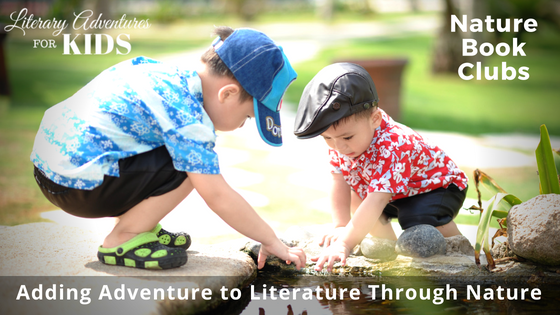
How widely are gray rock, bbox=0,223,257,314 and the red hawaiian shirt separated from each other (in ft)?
1.97

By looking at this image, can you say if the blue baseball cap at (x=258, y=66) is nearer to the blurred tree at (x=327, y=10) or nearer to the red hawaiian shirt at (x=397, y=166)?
the red hawaiian shirt at (x=397, y=166)

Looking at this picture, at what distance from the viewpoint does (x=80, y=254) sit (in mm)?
1976

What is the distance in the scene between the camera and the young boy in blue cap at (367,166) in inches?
81.0

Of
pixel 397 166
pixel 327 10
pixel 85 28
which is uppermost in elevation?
pixel 327 10

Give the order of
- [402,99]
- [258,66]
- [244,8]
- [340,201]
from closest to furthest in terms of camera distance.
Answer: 1. [258,66]
2. [340,201]
3. [402,99]
4. [244,8]

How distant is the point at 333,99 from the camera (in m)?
2.03

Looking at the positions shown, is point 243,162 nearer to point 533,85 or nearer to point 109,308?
point 109,308

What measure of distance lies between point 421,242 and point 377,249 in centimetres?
17

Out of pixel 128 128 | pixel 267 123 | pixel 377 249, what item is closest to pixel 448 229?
pixel 377 249

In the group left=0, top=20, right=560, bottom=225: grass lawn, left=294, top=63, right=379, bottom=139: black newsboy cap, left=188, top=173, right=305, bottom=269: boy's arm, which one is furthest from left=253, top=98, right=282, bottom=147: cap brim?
left=0, top=20, right=560, bottom=225: grass lawn

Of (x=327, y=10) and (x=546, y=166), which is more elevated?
(x=327, y=10)

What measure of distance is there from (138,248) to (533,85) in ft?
30.5

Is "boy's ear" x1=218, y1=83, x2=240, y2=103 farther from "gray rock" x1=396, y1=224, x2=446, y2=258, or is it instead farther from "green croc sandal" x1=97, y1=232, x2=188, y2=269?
"gray rock" x1=396, y1=224, x2=446, y2=258

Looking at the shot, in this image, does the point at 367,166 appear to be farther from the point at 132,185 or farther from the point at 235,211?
the point at 132,185
